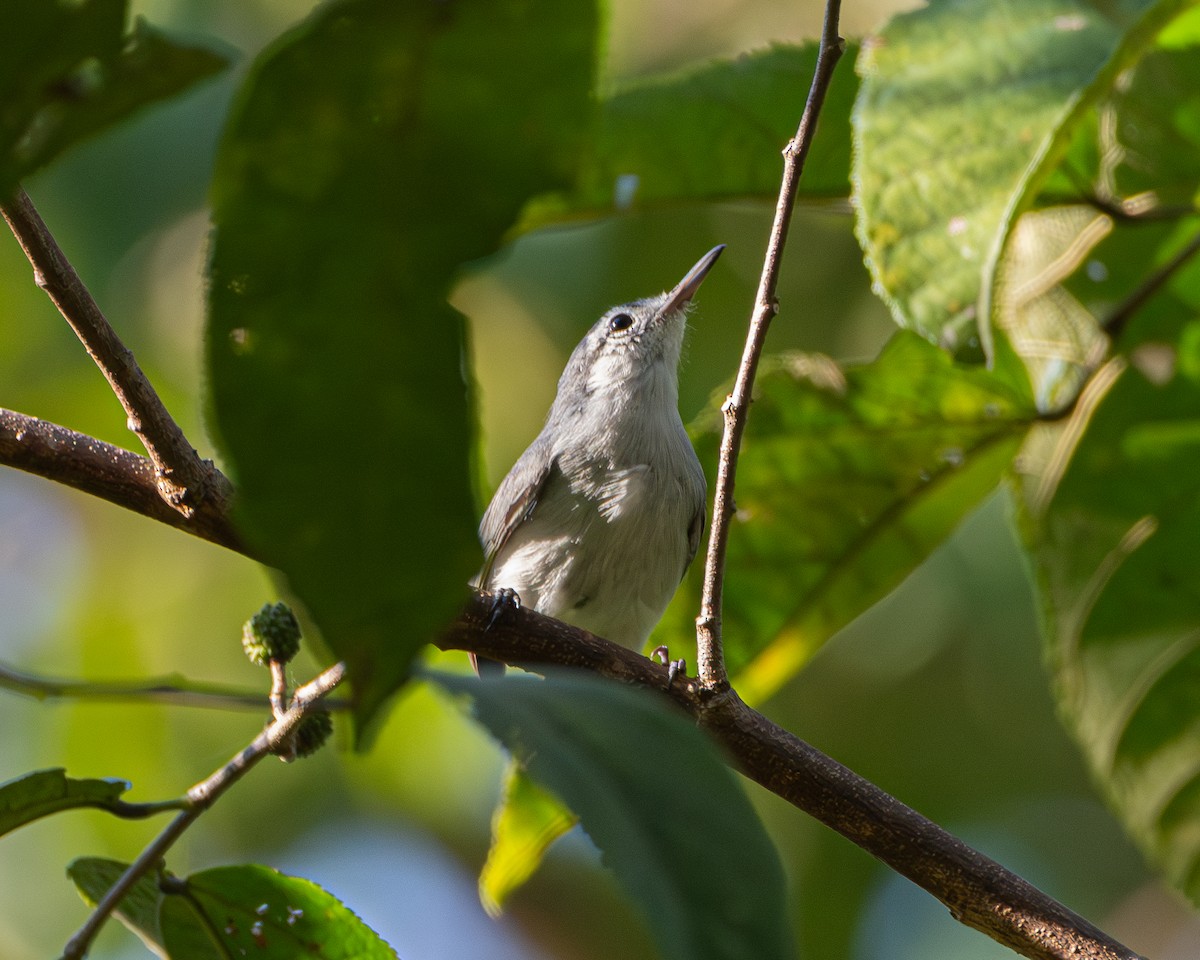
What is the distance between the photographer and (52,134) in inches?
32.0

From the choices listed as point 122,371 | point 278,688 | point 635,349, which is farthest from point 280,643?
point 635,349

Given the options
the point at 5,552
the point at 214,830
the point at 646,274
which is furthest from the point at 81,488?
the point at 5,552

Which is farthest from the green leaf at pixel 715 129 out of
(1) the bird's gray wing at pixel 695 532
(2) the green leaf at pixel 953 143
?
(1) the bird's gray wing at pixel 695 532

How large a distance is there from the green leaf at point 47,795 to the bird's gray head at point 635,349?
113 inches

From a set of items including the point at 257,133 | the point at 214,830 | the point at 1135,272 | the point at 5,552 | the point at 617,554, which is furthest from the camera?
the point at 5,552

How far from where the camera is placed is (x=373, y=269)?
81 cm

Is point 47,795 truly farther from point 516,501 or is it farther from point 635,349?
point 635,349

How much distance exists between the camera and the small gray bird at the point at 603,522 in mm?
3924

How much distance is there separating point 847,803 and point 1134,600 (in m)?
1.24

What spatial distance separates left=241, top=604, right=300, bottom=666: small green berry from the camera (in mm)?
1925

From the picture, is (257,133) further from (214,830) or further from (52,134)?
(214,830)

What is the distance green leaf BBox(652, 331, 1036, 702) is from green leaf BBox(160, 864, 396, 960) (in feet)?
3.83

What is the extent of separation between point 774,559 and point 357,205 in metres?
2.04

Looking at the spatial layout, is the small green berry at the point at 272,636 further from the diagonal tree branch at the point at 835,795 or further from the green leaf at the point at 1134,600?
the green leaf at the point at 1134,600
